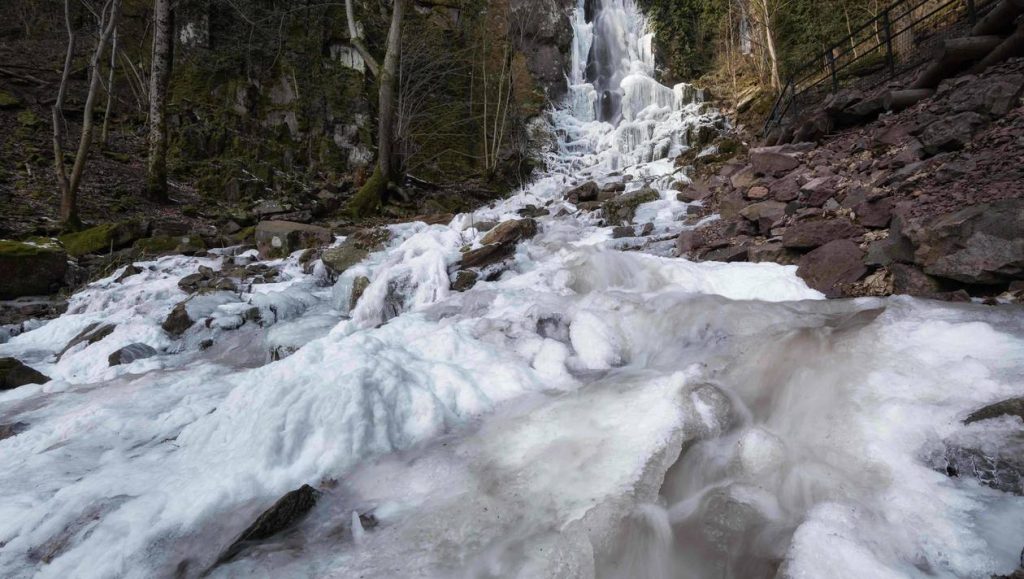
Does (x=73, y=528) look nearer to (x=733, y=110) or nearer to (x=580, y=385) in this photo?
(x=580, y=385)

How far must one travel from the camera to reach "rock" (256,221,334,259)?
26.0 feet

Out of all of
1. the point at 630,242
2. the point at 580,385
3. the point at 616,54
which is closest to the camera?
the point at 580,385

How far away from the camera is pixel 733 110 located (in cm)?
1585

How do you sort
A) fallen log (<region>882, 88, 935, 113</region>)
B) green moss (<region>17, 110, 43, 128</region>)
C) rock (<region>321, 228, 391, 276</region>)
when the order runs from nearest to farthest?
1. fallen log (<region>882, 88, 935, 113</region>)
2. rock (<region>321, 228, 391, 276</region>)
3. green moss (<region>17, 110, 43, 128</region>)

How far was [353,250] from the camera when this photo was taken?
705cm

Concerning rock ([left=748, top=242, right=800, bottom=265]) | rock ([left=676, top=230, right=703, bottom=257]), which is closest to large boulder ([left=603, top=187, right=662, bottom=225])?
rock ([left=676, top=230, right=703, bottom=257])

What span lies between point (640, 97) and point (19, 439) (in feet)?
67.3

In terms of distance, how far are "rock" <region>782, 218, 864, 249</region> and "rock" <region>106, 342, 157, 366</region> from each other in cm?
670

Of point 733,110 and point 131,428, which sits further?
point 733,110

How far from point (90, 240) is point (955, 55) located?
13229 mm

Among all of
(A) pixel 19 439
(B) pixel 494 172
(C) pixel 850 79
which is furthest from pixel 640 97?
(A) pixel 19 439

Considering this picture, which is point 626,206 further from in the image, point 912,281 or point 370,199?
point 370,199

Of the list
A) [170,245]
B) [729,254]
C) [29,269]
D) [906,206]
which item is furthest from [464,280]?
[29,269]

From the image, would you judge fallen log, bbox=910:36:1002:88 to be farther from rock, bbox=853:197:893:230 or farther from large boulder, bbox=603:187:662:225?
large boulder, bbox=603:187:662:225
